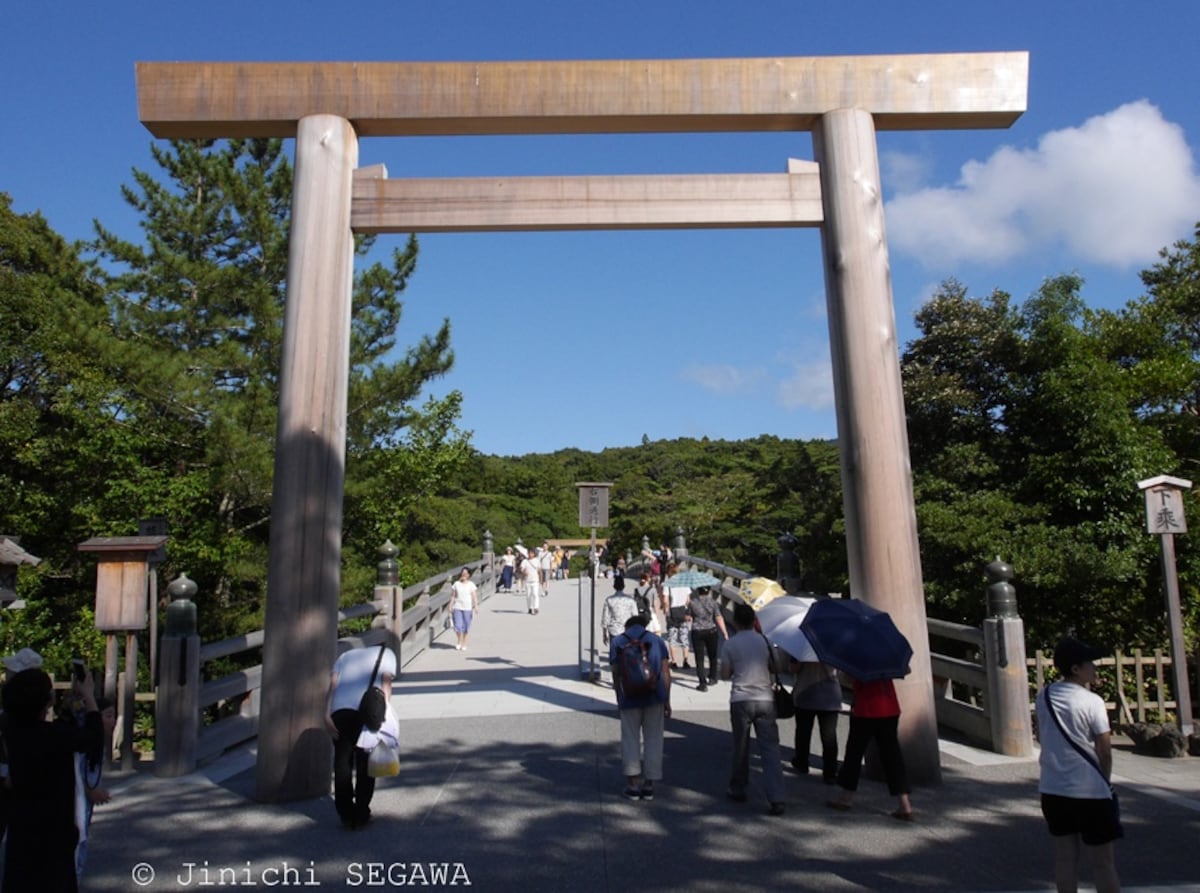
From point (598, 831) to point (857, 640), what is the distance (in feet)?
6.57

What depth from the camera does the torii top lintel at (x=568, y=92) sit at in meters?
6.40

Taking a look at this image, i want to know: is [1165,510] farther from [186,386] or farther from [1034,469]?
[186,386]

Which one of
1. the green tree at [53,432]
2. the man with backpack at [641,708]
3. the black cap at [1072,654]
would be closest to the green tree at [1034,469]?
the man with backpack at [641,708]

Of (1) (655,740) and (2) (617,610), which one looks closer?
(1) (655,740)

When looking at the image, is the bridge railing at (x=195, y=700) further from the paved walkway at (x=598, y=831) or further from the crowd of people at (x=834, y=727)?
the crowd of people at (x=834, y=727)

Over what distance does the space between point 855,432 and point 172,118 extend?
5.62 meters

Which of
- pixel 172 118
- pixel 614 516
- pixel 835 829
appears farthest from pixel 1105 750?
pixel 614 516

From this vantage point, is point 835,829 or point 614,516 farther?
point 614,516

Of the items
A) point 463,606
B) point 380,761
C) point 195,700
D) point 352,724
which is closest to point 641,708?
point 380,761

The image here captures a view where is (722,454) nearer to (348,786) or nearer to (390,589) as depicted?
(390,589)

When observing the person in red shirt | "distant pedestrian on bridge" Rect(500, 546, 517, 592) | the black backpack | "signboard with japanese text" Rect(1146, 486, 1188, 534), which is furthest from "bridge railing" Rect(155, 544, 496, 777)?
"distant pedestrian on bridge" Rect(500, 546, 517, 592)

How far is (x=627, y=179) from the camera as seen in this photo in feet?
21.6

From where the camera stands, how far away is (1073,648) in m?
3.99

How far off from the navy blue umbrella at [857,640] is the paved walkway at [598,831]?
0.97m
